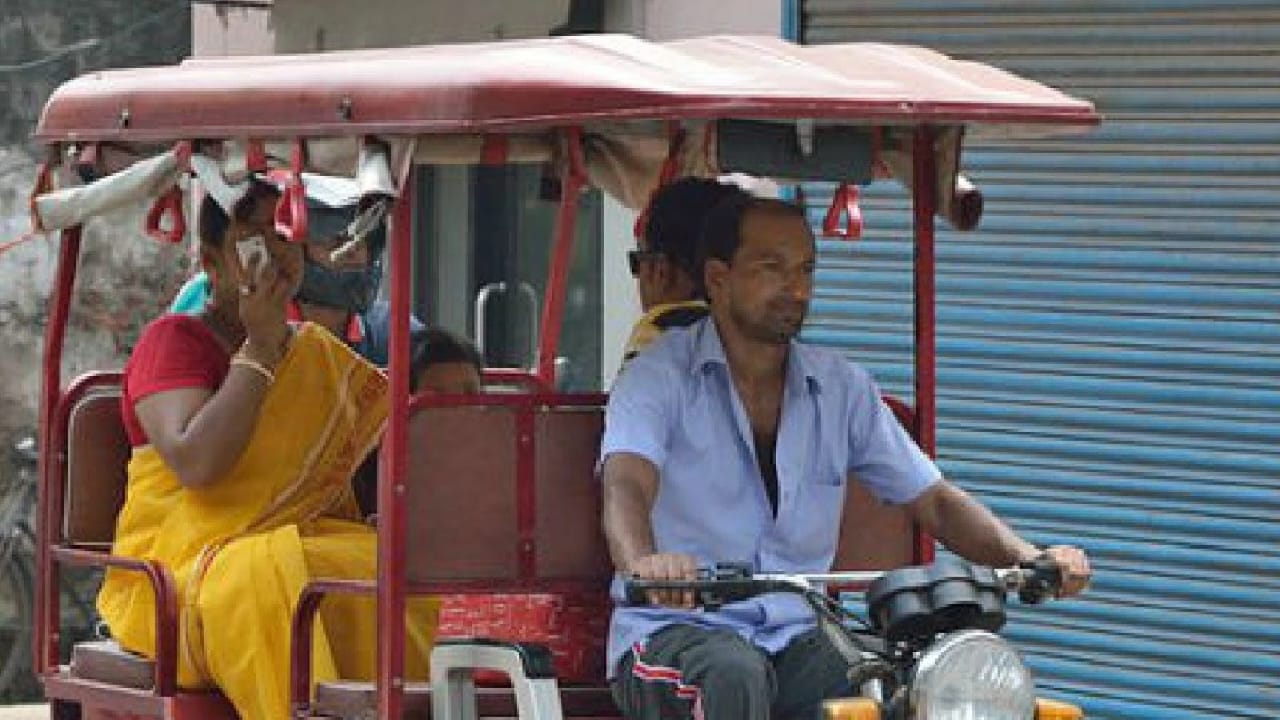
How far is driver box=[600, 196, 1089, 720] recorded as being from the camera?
219 inches

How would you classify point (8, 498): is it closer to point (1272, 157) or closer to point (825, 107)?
point (1272, 157)

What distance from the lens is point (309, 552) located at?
249 inches

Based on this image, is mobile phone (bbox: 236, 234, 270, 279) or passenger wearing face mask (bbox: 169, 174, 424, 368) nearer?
passenger wearing face mask (bbox: 169, 174, 424, 368)

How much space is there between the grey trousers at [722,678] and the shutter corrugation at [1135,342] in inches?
125

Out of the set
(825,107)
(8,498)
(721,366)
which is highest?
(825,107)

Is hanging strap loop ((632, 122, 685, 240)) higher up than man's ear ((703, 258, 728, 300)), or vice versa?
hanging strap loop ((632, 122, 685, 240))

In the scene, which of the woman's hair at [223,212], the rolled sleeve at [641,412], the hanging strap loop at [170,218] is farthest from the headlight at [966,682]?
the hanging strap loop at [170,218]

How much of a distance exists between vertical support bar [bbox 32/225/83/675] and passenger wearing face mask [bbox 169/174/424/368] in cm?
25

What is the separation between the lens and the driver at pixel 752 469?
5.57 m

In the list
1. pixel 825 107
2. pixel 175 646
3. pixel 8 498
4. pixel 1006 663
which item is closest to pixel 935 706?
pixel 1006 663

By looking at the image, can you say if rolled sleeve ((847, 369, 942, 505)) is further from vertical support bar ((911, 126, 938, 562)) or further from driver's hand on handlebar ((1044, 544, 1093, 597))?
driver's hand on handlebar ((1044, 544, 1093, 597))

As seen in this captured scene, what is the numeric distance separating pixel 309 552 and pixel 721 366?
97cm

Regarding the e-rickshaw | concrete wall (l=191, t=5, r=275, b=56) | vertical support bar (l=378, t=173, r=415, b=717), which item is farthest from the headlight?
concrete wall (l=191, t=5, r=275, b=56)

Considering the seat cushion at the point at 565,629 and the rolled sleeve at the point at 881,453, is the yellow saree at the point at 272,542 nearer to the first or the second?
the seat cushion at the point at 565,629
